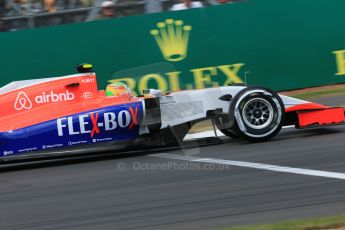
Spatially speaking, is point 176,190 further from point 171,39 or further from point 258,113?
point 171,39

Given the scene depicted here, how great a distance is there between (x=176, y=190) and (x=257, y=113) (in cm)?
271

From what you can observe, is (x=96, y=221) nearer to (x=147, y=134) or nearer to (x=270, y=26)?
(x=147, y=134)

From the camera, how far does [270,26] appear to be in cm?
1392

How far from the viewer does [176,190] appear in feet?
21.9

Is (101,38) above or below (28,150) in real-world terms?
above

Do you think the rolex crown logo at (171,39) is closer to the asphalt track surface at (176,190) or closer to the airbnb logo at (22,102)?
the asphalt track surface at (176,190)

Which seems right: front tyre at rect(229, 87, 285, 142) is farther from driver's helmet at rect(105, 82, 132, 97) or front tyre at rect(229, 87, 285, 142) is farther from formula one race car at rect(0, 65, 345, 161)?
driver's helmet at rect(105, 82, 132, 97)

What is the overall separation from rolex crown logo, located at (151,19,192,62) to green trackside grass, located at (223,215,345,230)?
8.66 meters

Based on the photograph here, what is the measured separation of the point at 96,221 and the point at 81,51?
8037 millimetres

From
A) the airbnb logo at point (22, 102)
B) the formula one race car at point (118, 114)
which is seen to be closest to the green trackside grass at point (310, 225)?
the formula one race car at point (118, 114)

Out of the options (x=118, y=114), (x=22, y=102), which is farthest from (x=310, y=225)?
(x=22, y=102)

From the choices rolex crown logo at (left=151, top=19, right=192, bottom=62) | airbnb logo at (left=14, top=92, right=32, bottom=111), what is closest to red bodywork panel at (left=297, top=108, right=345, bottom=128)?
airbnb logo at (left=14, top=92, right=32, bottom=111)

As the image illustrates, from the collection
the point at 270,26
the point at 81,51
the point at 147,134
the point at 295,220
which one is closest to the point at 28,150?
the point at 147,134

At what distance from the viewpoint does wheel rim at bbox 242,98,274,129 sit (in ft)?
29.5
